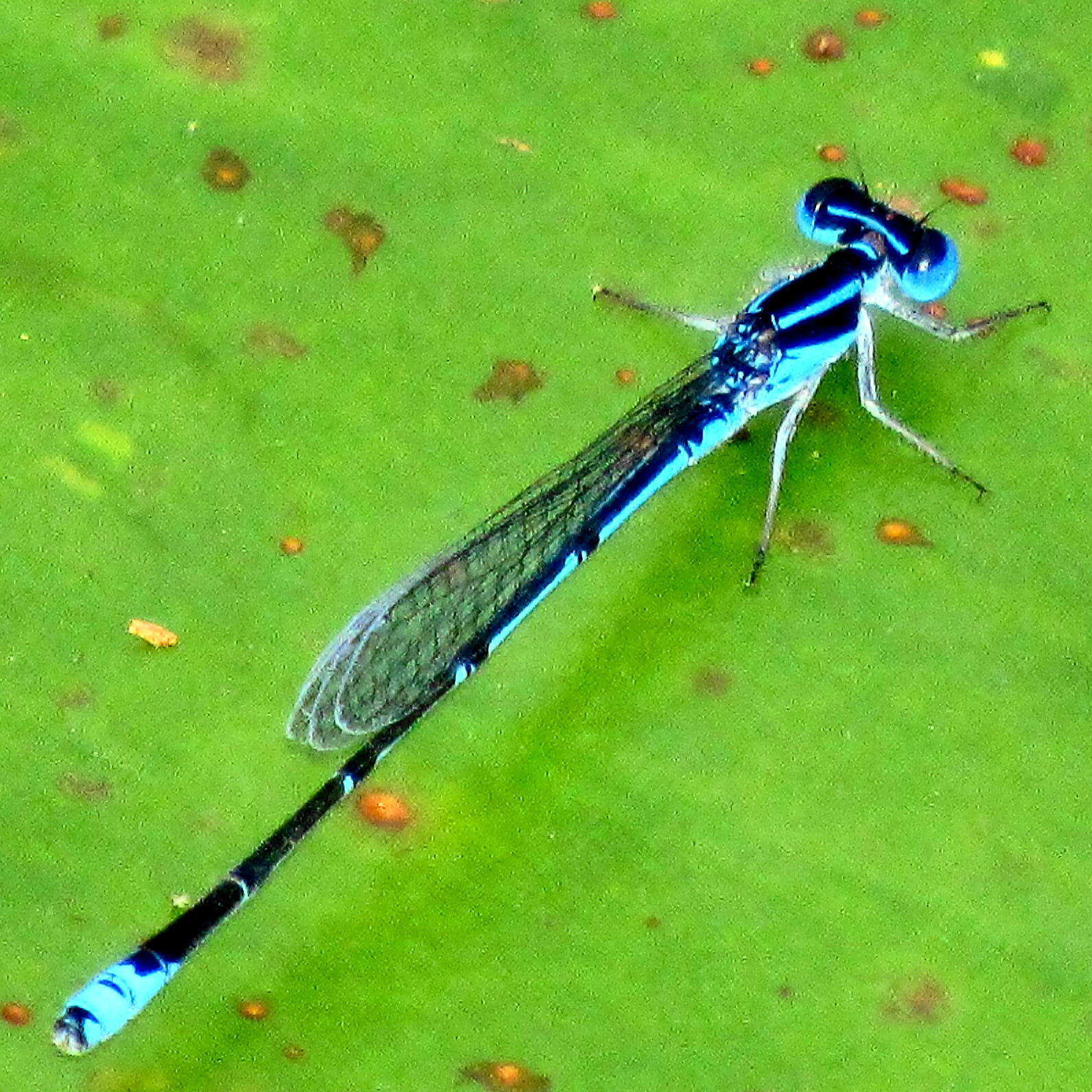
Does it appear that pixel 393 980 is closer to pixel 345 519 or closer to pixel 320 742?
pixel 320 742

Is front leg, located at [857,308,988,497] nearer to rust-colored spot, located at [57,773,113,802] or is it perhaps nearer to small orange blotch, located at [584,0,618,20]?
small orange blotch, located at [584,0,618,20]

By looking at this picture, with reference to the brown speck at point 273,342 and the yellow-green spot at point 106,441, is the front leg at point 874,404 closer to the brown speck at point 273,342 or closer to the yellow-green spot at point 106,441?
the brown speck at point 273,342

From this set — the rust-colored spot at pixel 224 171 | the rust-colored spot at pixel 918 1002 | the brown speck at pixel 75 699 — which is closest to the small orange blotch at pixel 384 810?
the brown speck at pixel 75 699

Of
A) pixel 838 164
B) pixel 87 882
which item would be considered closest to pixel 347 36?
pixel 838 164

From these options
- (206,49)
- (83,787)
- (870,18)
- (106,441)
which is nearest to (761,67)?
(870,18)

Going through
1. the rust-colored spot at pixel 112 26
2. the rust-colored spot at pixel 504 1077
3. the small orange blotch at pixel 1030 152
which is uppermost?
the small orange blotch at pixel 1030 152

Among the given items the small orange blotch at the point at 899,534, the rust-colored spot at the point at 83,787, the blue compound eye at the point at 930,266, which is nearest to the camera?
the rust-colored spot at the point at 83,787

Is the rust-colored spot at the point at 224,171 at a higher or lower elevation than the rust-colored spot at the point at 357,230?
lower
